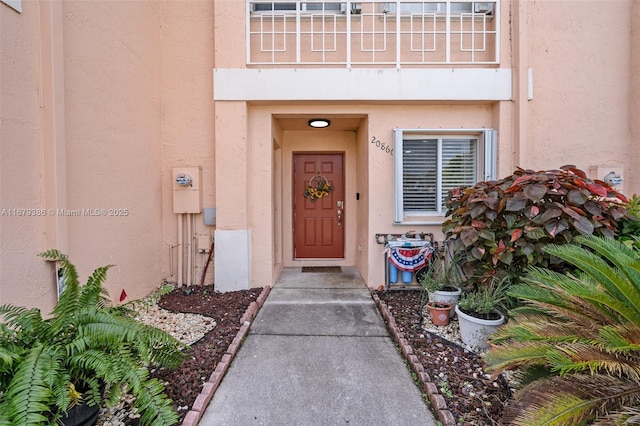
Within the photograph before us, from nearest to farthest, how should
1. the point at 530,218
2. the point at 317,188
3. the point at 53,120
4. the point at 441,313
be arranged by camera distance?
the point at 53,120 → the point at 530,218 → the point at 441,313 → the point at 317,188

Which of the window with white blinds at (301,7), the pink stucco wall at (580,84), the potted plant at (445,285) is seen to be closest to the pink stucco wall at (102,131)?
the window with white blinds at (301,7)

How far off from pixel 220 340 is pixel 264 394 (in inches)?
32.8

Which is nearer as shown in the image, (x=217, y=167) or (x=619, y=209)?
(x=619, y=209)

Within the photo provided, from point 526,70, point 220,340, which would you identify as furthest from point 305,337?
point 526,70

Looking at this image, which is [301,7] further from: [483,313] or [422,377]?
[422,377]

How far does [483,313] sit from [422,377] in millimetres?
927

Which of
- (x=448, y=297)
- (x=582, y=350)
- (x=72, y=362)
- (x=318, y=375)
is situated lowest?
(x=318, y=375)

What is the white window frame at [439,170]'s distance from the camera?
158 inches

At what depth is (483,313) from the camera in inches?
106

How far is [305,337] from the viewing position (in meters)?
2.89

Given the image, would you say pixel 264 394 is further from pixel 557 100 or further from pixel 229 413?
pixel 557 100

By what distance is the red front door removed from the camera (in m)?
5.45

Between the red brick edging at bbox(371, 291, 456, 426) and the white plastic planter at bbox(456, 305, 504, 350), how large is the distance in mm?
545

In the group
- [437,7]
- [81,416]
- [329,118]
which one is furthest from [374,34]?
[81,416]
